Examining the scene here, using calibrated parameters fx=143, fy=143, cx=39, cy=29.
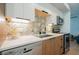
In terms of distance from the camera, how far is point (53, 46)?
2.14m

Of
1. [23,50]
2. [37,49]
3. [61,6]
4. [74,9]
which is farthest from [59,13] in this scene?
[23,50]

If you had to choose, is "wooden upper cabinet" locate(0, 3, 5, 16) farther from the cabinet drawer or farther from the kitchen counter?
the cabinet drawer

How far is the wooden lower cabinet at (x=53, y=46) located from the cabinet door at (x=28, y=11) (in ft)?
1.43

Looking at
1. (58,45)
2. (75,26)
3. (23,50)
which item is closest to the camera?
(23,50)

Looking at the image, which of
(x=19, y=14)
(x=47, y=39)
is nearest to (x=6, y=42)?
(x=19, y=14)

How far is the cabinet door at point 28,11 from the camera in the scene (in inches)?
81.4

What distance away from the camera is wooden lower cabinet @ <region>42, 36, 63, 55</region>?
2.10m

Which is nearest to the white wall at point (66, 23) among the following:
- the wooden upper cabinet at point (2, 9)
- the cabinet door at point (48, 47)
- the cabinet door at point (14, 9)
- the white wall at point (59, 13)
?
the white wall at point (59, 13)

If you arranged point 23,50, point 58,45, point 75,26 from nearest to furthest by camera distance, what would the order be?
1. point 23,50
2. point 75,26
3. point 58,45

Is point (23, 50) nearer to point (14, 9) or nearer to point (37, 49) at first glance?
point (37, 49)

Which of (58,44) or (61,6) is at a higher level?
(61,6)

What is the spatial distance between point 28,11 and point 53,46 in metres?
0.64

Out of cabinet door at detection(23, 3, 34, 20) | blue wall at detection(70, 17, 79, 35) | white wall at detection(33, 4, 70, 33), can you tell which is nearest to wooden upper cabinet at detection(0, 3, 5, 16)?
cabinet door at detection(23, 3, 34, 20)

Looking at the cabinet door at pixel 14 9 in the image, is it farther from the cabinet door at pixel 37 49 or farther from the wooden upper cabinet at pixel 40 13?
the cabinet door at pixel 37 49
